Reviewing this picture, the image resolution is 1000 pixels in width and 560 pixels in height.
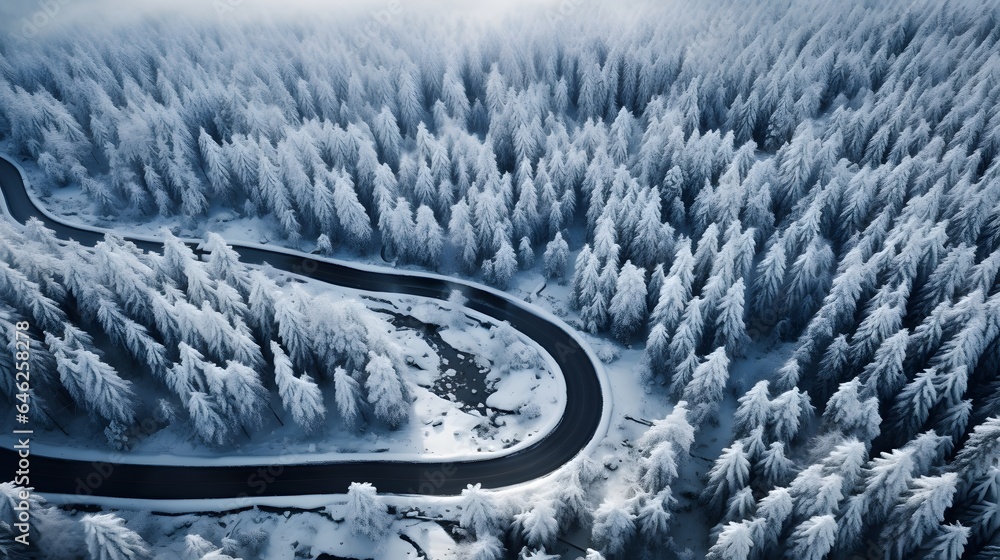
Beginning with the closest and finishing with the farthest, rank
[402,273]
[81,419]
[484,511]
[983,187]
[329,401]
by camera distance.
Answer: [484,511] → [81,419] → [329,401] → [983,187] → [402,273]

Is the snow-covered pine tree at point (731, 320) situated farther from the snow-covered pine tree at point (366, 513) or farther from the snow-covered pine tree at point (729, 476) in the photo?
the snow-covered pine tree at point (366, 513)

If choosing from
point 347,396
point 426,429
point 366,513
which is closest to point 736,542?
point 366,513

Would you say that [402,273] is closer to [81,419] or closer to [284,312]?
[284,312]

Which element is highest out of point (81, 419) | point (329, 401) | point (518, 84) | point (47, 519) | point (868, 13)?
point (868, 13)

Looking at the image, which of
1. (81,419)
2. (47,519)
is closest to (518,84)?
(81,419)

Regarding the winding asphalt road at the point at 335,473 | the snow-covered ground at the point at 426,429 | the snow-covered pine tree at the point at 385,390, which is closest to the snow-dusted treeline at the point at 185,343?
the snow-covered pine tree at the point at 385,390

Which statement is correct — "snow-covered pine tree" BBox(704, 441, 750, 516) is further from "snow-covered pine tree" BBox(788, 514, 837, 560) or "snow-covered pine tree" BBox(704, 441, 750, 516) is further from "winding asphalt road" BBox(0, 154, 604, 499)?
"winding asphalt road" BBox(0, 154, 604, 499)

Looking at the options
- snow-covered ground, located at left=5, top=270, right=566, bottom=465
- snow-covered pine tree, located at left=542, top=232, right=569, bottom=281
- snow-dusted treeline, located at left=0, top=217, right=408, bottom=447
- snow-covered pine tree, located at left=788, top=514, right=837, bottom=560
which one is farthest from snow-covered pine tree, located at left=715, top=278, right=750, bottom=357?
snow-dusted treeline, located at left=0, top=217, right=408, bottom=447

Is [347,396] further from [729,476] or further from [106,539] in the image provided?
[729,476]
